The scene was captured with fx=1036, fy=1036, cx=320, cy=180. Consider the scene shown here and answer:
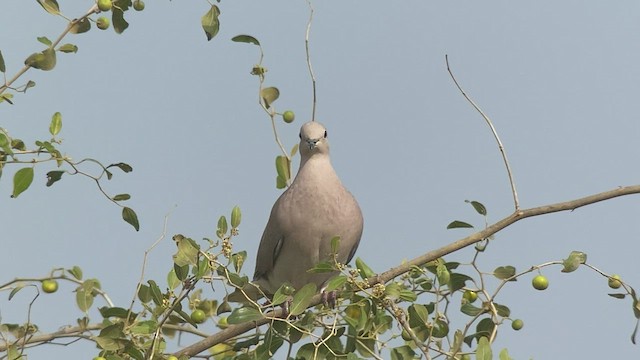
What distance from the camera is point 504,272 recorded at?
18.2 ft

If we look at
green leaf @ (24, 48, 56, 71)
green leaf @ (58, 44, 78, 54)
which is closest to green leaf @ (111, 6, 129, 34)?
green leaf @ (58, 44, 78, 54)

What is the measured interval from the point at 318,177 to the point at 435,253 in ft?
8.24

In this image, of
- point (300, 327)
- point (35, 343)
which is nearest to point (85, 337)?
point (35, 343)

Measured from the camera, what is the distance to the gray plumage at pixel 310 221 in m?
7.52

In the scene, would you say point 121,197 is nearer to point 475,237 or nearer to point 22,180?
point 22,180

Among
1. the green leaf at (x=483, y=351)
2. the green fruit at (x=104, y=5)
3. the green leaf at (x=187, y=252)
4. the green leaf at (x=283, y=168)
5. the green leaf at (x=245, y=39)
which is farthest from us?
the green leaf at (x=283, y=168)

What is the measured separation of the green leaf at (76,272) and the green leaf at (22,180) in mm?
693

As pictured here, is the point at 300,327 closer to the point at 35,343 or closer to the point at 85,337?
the point at 85,337

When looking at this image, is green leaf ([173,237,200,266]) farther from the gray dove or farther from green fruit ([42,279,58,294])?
the gray dove

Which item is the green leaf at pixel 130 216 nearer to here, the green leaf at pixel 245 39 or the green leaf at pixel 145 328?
the green leaf at pixel 145 328

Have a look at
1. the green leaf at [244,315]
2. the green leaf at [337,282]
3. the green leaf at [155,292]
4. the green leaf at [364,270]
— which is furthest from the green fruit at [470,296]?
the green leaf at [155,292]

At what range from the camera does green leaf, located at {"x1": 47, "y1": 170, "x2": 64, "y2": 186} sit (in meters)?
5.89

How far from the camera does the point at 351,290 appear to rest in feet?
17.0

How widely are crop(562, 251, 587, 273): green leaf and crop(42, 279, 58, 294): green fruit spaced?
116 inches
